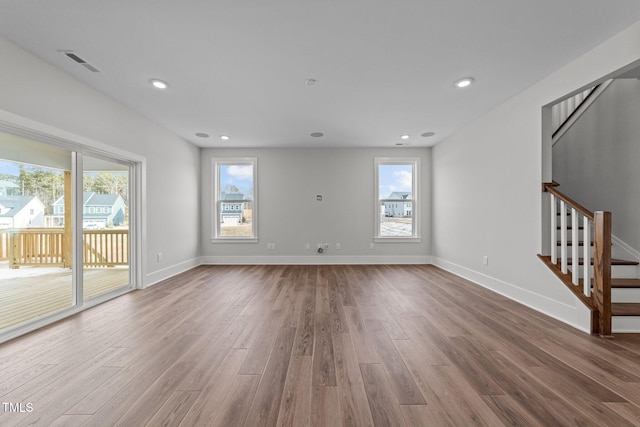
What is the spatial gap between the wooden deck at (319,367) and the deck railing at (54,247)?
0.68 m

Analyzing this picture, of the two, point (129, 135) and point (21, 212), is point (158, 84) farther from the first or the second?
point (21, 212)

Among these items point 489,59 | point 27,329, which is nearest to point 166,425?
point 27,329

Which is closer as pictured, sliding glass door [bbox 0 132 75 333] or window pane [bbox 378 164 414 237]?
sliding glass door [bbox 0 132 75 333]

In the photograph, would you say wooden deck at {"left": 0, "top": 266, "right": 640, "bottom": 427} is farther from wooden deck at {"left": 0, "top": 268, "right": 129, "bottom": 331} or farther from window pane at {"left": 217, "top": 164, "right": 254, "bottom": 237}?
window pane at {"left": 217, "top": 164, "right": 254, "bottom": 237}

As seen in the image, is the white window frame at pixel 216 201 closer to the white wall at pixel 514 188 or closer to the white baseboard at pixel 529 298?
the white wall at pixel 514 188

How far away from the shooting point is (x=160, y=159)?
14.2 feet

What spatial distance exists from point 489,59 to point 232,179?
16.2 feet

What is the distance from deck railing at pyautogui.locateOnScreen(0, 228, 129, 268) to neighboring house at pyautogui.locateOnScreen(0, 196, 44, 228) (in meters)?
0.06

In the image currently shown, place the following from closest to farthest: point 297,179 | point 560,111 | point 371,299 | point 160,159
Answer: point 371,299, point 560,111, point 160,159, point 297,179

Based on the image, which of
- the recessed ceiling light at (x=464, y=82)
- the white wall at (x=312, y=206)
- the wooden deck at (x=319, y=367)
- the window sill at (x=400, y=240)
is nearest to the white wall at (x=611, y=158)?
the wooden deck at (x=319, y=367)

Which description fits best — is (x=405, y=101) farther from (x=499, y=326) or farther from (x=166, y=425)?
(x=166, y=425)

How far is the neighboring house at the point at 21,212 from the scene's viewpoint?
235 centimetres

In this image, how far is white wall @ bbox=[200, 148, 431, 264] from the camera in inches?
225

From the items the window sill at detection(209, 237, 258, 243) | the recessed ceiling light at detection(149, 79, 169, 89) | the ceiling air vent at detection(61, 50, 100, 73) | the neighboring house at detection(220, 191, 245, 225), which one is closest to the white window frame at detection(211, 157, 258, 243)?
the window sill at detection(209, 237, 258, 243)
